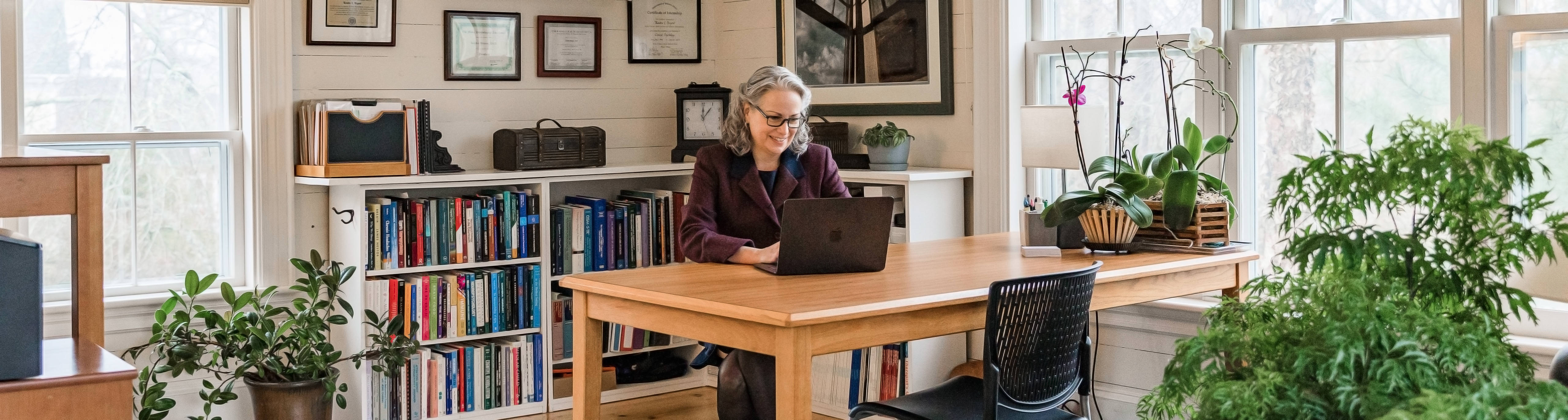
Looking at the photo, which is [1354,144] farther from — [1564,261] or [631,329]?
[631,329]

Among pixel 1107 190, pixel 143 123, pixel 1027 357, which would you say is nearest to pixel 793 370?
pixel 1027 357

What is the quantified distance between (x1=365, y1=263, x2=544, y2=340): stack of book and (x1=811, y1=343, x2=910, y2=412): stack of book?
1.10m

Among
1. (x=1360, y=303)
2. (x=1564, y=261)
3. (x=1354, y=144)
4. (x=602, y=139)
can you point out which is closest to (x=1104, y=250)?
(x=1354, y=144)

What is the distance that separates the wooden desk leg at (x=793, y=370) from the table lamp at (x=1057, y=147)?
3.76 ft

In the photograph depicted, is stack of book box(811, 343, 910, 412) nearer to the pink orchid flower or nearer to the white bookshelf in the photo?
the white bookshelf

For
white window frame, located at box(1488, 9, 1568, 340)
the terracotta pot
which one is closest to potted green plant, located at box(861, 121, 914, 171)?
white window frame, located at box(1488, 9, 1568, 340)

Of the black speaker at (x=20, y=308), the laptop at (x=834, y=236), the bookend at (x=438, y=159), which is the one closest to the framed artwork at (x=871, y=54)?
the bookend at (x=438, y=159)

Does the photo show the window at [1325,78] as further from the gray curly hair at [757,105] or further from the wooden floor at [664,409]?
the wooden floor at [664,409]

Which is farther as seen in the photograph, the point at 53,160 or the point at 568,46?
the point at 568,46

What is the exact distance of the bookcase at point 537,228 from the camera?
4473 millimetres

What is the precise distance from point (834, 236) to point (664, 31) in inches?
105

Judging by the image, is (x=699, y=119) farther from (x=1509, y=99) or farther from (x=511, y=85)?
(x=1509, y=99)

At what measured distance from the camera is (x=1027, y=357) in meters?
2.69

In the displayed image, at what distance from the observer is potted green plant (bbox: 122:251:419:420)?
4.13 metres
